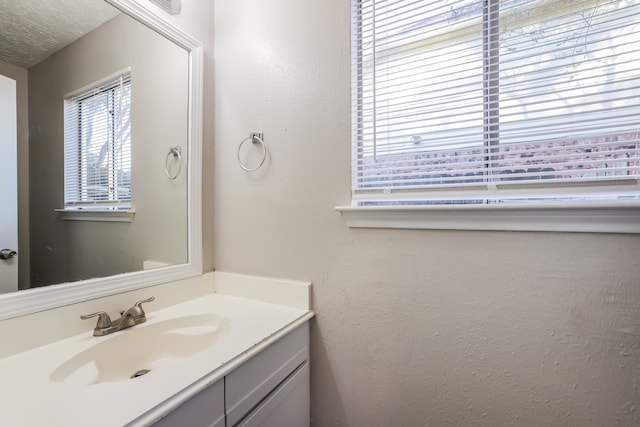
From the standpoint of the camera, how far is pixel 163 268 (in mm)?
1188

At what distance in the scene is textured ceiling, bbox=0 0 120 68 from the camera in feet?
2.69

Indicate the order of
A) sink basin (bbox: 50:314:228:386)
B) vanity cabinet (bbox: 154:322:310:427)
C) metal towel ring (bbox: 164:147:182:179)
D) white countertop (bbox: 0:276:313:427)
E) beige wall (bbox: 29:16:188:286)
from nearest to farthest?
white countertop (bbox: 0:276:313:427) < vanity cabinet (bbox: 154:322:310:427) < sink basin (bbox: 50:314:228:386) < beige wall (bbox: 29:16:188:286) < metal towel ring (bbox: 164:147:182:179)

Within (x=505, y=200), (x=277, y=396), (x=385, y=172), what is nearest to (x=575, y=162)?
(x=505, y=200)

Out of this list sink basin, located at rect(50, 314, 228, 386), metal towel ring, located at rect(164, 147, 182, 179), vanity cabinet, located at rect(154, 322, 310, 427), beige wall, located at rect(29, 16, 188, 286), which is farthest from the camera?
metal towel ring, located at rect(164, 147, 182, 179)

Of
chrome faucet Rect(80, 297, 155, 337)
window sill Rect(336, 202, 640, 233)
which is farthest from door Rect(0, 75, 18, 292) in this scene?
window sill Rect(336, 202, 640, 233)

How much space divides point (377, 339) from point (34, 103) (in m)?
1.39

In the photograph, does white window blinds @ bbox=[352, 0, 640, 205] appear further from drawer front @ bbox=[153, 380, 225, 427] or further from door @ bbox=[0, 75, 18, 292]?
door @ bbox=[0, 75, 18, 292]

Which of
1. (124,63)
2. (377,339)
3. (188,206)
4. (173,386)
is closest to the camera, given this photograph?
(173,386)

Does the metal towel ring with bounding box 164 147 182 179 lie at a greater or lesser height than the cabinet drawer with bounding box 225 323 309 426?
greater

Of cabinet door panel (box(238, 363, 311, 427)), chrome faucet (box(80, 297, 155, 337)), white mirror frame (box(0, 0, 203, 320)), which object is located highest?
white mirror frame (box(0, 0, 203, 320))

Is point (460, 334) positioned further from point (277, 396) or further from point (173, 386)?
point (173, 386)

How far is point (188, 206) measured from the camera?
131 cm

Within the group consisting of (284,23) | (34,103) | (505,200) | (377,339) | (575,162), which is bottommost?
(377,339)

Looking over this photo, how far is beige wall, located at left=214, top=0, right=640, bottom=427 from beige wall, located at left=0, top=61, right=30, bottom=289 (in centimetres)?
63
